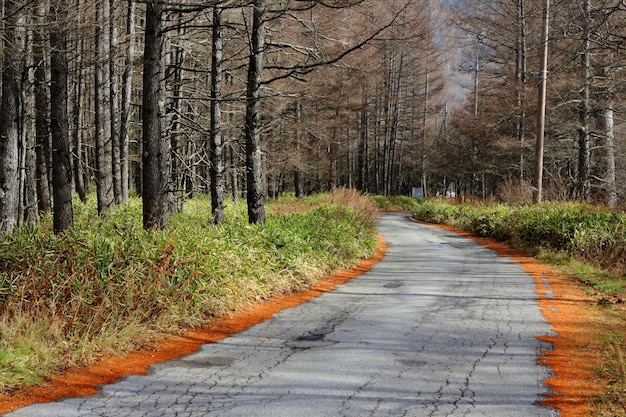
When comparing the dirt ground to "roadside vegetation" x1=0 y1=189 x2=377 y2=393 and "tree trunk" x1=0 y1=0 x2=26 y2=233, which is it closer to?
"roadside vegetation" x1=0 y1=189 x2=377 y2=393

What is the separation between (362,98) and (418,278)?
105ft

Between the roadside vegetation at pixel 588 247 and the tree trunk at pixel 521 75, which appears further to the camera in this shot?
the tree trunk at pixel 521 75

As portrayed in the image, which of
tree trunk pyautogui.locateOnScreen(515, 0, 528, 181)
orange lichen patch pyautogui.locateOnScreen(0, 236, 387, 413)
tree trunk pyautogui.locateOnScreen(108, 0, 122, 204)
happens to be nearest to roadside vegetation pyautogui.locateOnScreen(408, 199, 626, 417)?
orange lichen patch pyautogui.locateOnScreen(0, 236, 387, 413)

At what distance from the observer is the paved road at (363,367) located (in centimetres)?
454

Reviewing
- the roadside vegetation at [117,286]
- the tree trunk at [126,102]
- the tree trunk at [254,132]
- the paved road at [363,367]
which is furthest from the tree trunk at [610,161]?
the tree trunk at [126,102]

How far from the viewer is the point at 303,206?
71.6 feet

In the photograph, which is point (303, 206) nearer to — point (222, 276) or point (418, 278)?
point (418, 278)

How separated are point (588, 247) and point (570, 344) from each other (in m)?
8.24

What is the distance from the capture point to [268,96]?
11.2 meters

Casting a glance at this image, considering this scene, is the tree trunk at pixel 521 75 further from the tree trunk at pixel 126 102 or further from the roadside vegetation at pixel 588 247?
the tree trunk at pixel 126 102

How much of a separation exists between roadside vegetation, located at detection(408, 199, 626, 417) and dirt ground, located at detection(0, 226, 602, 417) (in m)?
0.17

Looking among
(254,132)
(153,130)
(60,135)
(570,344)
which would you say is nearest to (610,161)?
(254,132)

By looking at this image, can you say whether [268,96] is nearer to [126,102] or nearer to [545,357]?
[545,357]

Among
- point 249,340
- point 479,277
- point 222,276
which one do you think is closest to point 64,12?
point 222,276
